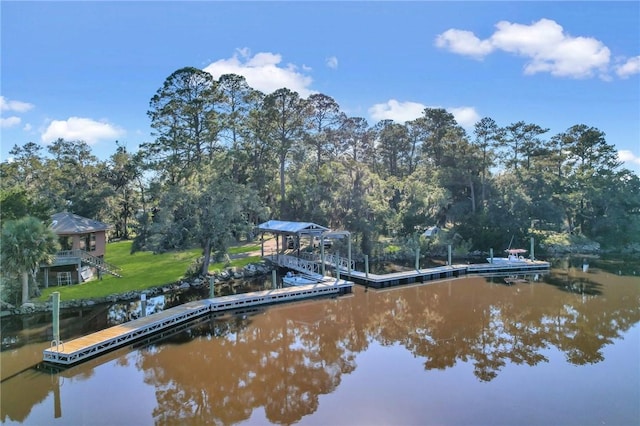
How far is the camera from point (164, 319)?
1617cm

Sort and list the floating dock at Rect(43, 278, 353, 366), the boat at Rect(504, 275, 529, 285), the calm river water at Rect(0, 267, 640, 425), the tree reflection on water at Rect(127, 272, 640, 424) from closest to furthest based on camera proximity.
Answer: the calm river water at Rect(0, 267, 640, 425) < the tree reflection on water at Rect(127, 272, 640, 424) < the floating dock at Rect(43, 278, 353, 366) < the boat at Rect(504, 275, 529, 285)

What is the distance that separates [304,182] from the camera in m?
33.9

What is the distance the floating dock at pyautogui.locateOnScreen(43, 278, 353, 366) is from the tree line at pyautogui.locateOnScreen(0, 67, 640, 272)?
308 inches

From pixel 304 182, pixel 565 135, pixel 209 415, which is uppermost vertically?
pixel 565 135

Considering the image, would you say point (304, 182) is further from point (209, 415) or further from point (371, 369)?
point (209, 415)

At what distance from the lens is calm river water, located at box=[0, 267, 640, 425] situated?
10.1 metres

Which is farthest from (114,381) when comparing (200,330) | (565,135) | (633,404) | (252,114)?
(565,135)

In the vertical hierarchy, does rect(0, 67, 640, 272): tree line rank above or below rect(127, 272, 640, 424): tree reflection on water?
above

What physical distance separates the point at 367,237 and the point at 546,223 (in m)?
19.7

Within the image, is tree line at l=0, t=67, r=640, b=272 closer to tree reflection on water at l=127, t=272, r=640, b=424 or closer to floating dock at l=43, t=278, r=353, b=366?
floating dock at l=43, t=278, r=353, b=366

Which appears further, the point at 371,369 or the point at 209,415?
the point at 371,369

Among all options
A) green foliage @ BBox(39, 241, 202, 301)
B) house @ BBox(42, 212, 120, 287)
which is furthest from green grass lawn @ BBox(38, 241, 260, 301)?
house @ BBox(42, 212, 120, 287)

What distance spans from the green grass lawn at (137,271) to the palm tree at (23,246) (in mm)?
2248

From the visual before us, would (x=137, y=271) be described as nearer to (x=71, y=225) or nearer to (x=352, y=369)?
(x=71, y=225)
